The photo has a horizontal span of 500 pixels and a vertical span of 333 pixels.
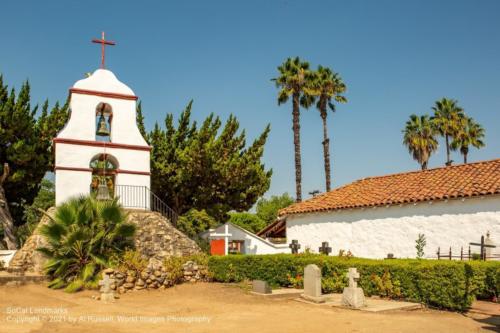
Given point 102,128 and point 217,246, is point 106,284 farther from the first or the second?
point 217,246

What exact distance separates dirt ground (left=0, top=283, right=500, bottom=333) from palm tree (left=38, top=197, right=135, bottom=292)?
0.88 metres

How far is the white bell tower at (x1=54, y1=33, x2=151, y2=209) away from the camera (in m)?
20.2

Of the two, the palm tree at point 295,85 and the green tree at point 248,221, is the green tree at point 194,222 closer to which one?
the palm tree at point 295,85

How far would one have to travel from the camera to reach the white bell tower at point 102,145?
20188 mm

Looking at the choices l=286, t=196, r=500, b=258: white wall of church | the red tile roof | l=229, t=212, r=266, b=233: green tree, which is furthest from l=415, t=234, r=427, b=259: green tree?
l=229, t=212, r=266, b=233: green tree

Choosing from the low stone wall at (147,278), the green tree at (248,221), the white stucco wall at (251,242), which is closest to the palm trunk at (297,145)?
the white stucco wall at (251,242)

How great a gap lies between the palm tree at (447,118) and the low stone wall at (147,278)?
99.5 feet

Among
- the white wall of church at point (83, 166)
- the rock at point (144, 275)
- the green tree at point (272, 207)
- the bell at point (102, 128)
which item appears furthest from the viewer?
the green tree at point (272, 207)

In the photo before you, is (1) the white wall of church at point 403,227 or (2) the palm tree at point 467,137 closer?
(1) the white wall of church at point 403,227

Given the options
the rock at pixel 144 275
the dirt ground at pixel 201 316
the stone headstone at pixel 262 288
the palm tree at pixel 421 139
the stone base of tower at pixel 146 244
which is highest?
the palm tree at pixel 421 139

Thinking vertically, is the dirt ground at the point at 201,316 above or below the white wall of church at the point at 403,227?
below

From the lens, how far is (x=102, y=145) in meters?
20.9

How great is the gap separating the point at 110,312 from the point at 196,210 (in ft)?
52.0

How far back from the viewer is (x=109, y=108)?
22.0 metres
